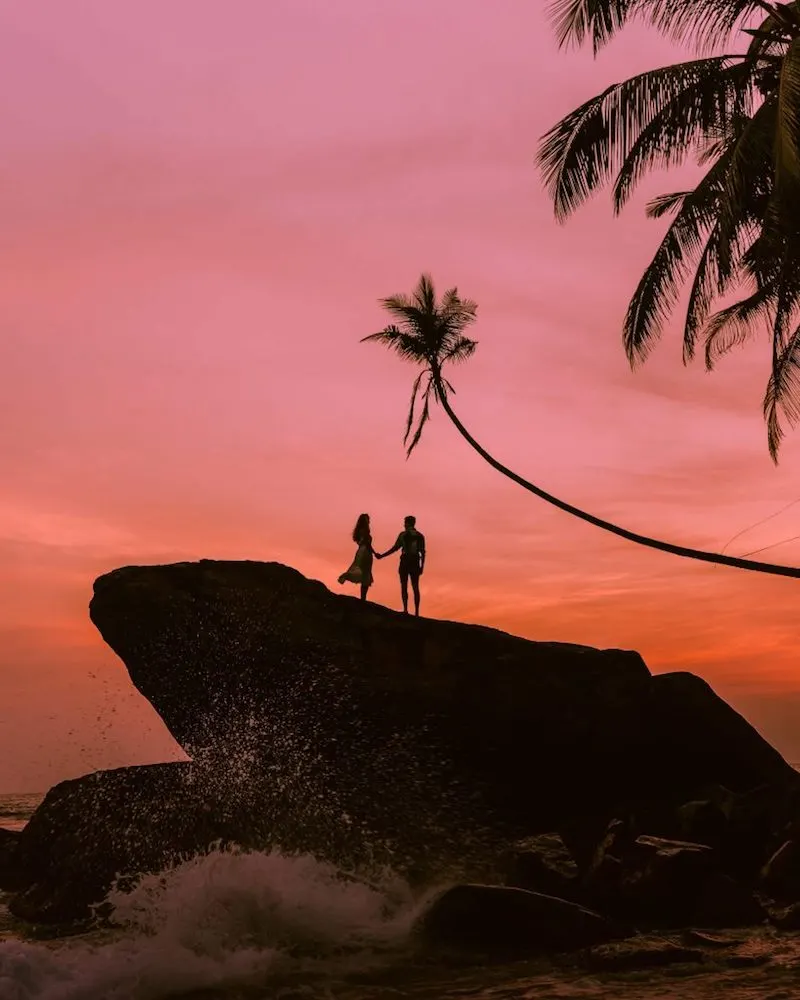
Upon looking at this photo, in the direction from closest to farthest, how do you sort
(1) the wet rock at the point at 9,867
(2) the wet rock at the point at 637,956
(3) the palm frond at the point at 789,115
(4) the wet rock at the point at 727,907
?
(2) the wet rock at the point at 637,956 < (4) the wet rock at the point at 727,907 < (3) the palm frond at the point at 789,115 < (1) the wet rock at the point at 9,867

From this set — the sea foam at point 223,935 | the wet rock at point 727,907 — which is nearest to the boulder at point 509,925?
the sea foam at point 223,935

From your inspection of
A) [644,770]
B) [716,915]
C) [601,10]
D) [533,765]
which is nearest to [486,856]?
[533,765]

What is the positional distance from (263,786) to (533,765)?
12.8 ft

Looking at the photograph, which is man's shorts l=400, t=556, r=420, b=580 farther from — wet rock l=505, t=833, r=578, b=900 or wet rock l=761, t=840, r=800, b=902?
wet rock l=761, t=840, r=800, b=902

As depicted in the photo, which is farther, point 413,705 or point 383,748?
point 383,748

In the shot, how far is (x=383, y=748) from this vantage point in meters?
15.1

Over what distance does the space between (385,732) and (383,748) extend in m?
0.31

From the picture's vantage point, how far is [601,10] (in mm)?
14727

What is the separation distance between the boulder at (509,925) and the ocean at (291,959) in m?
0.35

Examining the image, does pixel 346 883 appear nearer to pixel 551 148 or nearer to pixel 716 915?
pixel 716 915

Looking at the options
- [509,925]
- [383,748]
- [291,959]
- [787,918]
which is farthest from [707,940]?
[383,748]

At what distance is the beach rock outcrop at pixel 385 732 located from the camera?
14695 mm

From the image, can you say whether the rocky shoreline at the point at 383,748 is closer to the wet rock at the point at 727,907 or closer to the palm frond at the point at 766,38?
the wet rock at the point at 727,907

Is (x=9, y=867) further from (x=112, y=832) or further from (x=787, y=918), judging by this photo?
(x=787, y=918)
